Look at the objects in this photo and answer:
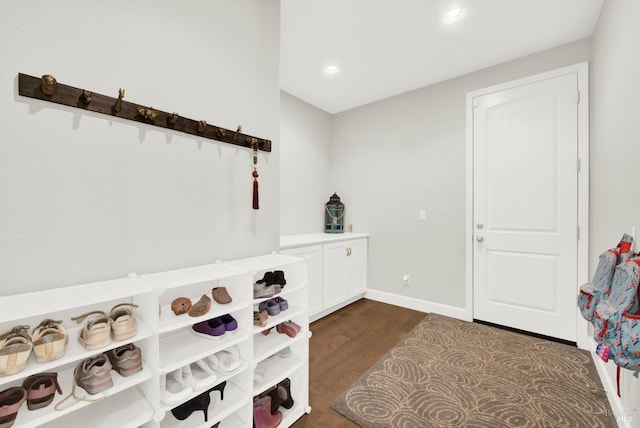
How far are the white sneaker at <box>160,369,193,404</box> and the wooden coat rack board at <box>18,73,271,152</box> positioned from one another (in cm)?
105

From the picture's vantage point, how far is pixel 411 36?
2.17m

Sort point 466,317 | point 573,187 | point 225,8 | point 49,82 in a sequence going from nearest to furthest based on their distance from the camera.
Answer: point 49,82 → point 225,8 → point 573,187 → point 466,317

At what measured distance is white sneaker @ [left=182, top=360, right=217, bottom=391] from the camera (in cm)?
111

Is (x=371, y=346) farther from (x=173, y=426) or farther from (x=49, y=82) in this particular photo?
(x=49, y=82)

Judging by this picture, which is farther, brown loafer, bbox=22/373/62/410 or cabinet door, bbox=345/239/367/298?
cabinet door, bbox=345/239/367/298

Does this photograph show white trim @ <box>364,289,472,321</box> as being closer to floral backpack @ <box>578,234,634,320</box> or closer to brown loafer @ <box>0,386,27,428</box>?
floral backpack @ <box>578,234,634,320</box>

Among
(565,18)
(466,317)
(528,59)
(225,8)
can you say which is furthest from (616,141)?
(225,8)

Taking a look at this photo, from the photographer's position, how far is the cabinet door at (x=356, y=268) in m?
3.18

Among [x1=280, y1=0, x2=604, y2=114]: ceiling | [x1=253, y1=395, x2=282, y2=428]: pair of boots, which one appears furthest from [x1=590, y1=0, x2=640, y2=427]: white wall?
[x1=253, y1=395, x2=282, y2=428]: pair of boots

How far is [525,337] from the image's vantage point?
244 centimetres

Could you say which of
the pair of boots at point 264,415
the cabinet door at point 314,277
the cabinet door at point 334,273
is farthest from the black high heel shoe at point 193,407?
the cabinet door at point 334,273

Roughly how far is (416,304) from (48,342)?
305 cm

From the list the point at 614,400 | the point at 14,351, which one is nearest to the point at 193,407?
the point at 14,351

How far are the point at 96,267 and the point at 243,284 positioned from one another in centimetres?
57
